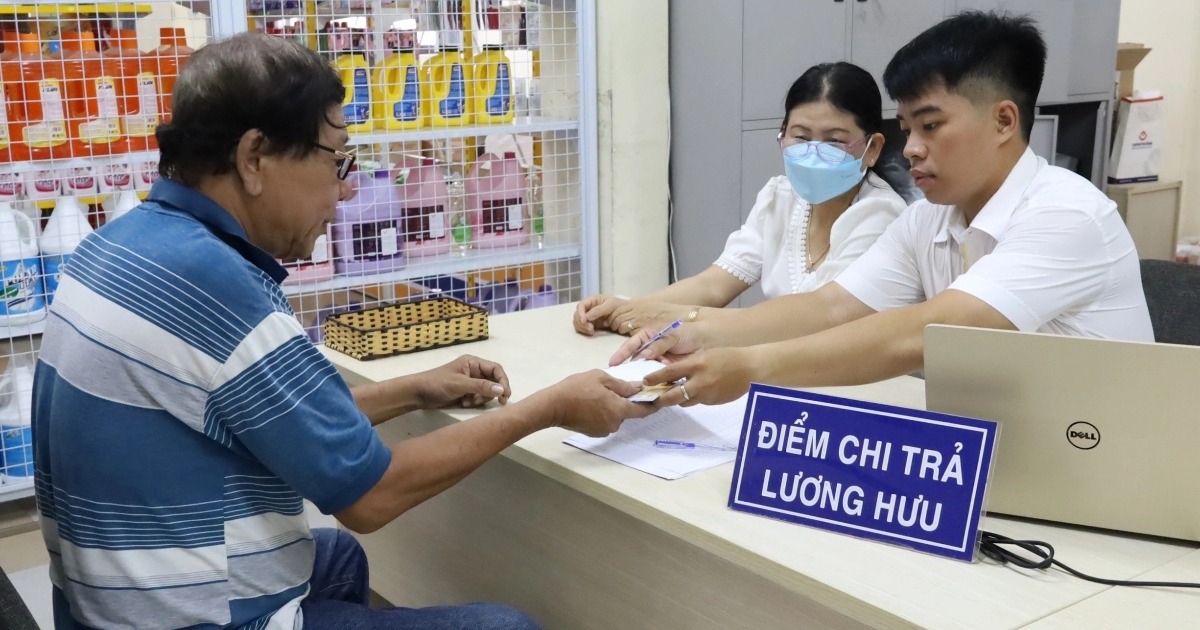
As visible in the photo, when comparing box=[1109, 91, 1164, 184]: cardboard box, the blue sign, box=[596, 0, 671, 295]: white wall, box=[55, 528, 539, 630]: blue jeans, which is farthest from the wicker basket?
box=[1109, 91, 1164, 184]: cardboard box

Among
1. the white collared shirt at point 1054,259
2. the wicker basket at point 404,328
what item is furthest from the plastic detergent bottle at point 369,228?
the white collared shirt at point 1054,259

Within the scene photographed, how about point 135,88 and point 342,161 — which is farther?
point 135,88

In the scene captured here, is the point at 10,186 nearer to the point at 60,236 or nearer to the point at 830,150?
the point at 60,236

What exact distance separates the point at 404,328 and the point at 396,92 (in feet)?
4.89

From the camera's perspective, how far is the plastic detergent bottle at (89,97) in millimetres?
2980

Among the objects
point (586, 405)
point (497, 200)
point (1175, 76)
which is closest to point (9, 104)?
point (497, 200)

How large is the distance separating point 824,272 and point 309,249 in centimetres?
136

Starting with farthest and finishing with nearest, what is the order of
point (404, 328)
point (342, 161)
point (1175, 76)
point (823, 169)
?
point (1175, 76), point (823, 169), point (404, 328), point (342, 161)

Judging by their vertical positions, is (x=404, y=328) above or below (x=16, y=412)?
above

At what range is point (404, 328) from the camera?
7.06ft

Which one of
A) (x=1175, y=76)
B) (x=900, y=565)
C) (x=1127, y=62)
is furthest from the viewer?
(x=1175, y=76)

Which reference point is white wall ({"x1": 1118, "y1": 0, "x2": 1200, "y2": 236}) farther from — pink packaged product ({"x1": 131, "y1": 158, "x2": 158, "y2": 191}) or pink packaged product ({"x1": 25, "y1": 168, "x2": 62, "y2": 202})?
pink packaged product ({"x1": 25, "y1": 168, "x2": 62, "y2": 202})

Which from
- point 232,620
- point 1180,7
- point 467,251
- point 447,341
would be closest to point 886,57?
point 467,251

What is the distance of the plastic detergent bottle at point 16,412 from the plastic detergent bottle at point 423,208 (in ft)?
3.86
